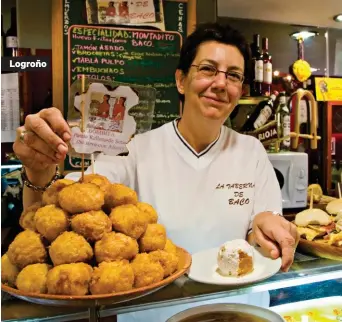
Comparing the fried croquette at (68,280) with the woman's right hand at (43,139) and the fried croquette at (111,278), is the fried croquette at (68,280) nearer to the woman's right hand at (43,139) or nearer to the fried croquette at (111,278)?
the fried croquette at (111,278)

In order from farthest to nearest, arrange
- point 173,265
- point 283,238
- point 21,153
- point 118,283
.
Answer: point 283,238 → point 21,153 → point 173,265 → point 118,283

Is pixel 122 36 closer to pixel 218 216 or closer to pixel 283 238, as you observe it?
pixel 218 216

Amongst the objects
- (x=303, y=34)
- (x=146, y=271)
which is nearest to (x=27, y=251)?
(x=146, y=271)

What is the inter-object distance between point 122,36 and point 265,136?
4.20 ft

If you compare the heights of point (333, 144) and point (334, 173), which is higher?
point (333, 144)

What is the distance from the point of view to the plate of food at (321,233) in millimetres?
1344

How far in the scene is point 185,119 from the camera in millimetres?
1911

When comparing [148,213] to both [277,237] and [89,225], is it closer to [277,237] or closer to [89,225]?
[89,225]

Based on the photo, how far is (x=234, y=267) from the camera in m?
1.19

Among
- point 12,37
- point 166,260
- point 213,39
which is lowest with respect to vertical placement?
point 166,260

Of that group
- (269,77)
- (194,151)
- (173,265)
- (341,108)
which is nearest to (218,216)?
(194,151)

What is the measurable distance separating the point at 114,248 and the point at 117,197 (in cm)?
17

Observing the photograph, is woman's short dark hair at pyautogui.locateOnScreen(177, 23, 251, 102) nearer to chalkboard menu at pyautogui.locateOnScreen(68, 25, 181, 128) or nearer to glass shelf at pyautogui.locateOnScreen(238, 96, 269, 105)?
chalkboard menu at pyautogui.locateOnScreen(68, 25, 181, 128)

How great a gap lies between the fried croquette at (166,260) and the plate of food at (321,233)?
0.55 m
